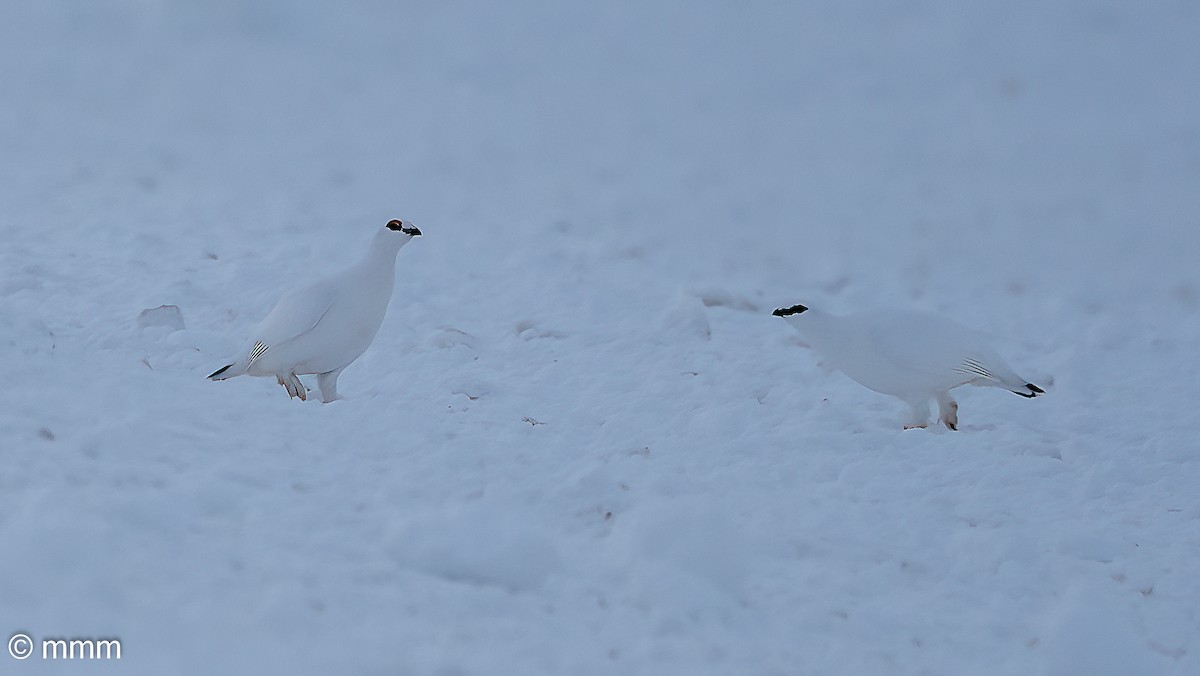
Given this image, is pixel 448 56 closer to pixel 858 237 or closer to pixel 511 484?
pixel 858 237

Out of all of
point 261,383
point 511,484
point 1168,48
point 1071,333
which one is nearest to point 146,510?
point 511,484

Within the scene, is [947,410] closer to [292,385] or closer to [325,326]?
[325,326]

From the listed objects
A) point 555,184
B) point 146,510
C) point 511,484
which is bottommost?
point 555,184

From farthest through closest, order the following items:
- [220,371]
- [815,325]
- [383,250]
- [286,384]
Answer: [815,325]
[383,250]
[286,384]
[220,371]

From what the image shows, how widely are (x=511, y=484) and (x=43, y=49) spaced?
7593mm

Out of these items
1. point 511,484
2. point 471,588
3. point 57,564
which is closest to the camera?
point 57,564

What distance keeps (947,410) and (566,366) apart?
163 cm

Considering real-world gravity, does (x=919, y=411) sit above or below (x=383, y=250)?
below

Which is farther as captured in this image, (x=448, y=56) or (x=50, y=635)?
(x=448, y=56)

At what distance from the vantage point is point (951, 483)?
4.14 meters

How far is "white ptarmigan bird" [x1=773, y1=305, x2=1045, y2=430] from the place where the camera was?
4.63m

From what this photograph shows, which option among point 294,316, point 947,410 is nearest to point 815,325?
point 947,410

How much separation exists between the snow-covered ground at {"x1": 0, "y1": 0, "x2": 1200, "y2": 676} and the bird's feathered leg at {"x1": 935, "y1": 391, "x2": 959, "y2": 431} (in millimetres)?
162

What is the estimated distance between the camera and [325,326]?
4480mm
